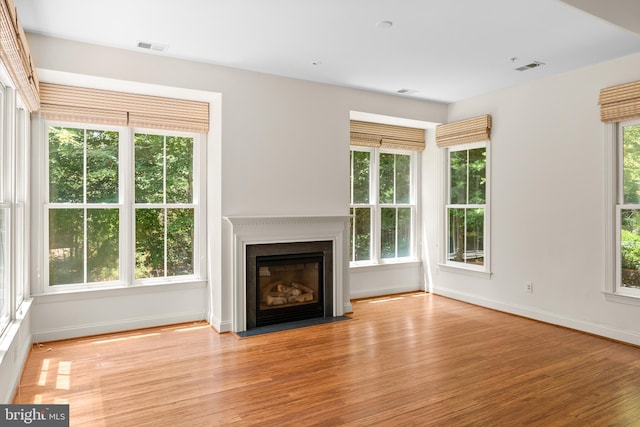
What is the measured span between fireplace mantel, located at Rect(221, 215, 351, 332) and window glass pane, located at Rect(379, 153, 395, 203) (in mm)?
1298

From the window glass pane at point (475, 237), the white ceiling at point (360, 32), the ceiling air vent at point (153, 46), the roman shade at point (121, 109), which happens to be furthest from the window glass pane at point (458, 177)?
the ceiling air vent at point (153, 46)

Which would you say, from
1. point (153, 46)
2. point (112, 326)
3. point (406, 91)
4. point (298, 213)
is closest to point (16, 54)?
point (153, 46)

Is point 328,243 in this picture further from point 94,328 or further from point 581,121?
point 581,121

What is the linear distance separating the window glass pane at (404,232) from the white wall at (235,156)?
1.52m

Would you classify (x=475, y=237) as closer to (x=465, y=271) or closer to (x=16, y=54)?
(x=465, y=271)

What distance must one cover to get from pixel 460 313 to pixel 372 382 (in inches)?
94.9

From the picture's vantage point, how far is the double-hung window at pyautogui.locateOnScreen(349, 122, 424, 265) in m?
5.89

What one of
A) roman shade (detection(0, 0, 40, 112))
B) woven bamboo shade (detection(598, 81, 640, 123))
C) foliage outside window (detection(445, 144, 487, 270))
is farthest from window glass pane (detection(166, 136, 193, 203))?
woven bamboo shade (detection(598, 81, 640, 123))

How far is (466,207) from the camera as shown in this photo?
5.69m

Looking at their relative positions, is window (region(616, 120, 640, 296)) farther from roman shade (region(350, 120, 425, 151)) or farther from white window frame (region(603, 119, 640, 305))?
roman shade (region(350, 120, 425, 151))

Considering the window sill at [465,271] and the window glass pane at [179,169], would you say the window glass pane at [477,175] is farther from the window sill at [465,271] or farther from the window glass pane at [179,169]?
the window glass pane at [179,169]

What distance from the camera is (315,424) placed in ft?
8.23

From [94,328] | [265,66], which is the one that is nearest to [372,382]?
[94,328]

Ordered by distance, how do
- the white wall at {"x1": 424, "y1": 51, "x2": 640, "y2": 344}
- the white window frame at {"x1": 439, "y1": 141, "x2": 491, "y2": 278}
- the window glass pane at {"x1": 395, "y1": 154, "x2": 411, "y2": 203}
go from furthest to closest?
the window glass pane at {"x1": 395, "y1": 154, "x2": 411, "y2": 203} < the white window frame at {"x1": 439, "y1": 141, "x2": 491, "y2": 278} < the white wall at {"x1": 424, "y1": 51, "x2": 640, "y2": 344}
